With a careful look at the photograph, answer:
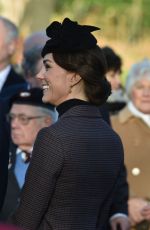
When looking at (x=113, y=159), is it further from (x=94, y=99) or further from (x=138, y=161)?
(x=138, y=161)

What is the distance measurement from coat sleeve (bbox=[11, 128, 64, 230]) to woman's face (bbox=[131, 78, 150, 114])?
2.97m

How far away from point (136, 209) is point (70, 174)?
206cm

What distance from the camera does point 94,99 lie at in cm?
414

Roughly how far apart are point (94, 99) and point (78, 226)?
0.61 m

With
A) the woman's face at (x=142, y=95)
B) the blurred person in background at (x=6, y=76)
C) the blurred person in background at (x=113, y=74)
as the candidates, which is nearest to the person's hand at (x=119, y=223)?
the blurred person in background at (x=6, y=76)

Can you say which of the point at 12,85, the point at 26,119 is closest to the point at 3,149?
the point at 26,119

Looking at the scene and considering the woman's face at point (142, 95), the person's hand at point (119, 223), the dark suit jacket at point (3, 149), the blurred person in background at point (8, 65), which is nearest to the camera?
the dark suit jacket at point (3, 149)

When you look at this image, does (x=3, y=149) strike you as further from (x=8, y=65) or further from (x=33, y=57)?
(x=8, y=65)

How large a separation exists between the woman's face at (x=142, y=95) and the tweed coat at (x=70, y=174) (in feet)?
8.93

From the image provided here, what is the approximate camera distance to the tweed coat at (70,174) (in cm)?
394

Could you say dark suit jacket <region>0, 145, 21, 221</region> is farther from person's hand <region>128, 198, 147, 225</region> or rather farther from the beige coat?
the beige coat

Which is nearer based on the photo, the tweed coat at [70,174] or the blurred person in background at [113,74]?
the tweed coat at [70,174]

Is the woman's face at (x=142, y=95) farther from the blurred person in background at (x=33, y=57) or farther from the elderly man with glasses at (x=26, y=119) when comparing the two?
the elderly man with glasses at (x=26, y=119)

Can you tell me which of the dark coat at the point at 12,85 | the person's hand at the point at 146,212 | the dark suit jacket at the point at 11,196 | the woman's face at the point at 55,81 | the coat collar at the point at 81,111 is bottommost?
the person's hand at the point at 146,212
